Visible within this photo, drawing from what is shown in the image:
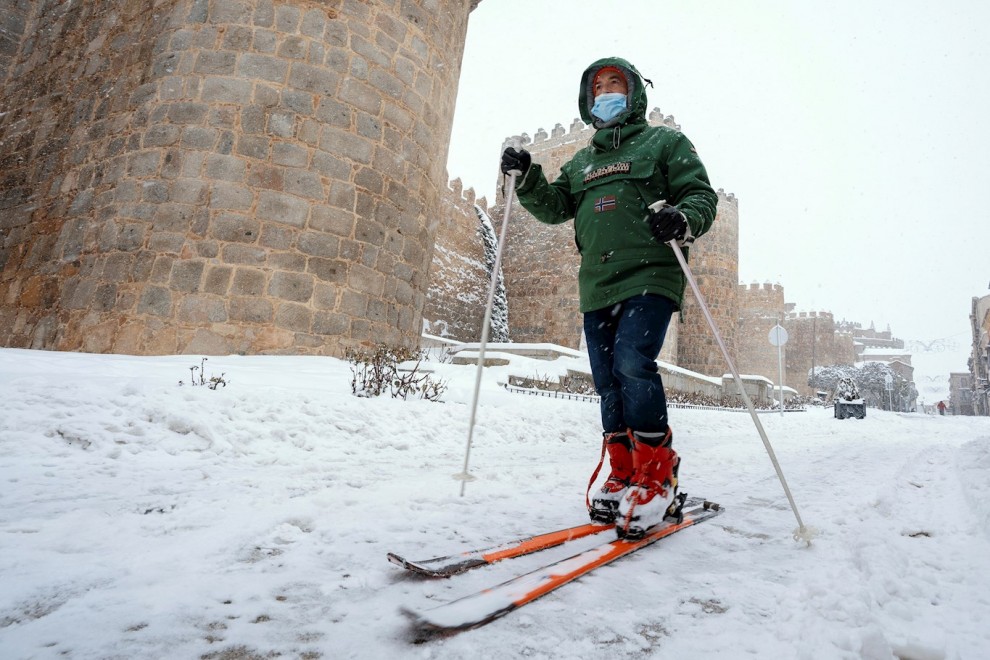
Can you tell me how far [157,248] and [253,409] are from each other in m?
2.91

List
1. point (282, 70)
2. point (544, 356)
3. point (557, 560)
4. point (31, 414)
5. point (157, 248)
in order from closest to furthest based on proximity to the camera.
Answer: point (557, 560)
point (31, 414)
point (157, 248)
point (282, 70)
point (544, 356)

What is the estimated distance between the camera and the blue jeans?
93.7 inches

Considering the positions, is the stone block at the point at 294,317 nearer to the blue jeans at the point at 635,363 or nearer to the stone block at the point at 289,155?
the stone block at the point at 289,155

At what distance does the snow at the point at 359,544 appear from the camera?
1152mm

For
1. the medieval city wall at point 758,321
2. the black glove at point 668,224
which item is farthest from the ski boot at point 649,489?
the medieval city wall at point 758,321

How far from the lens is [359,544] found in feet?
5.70

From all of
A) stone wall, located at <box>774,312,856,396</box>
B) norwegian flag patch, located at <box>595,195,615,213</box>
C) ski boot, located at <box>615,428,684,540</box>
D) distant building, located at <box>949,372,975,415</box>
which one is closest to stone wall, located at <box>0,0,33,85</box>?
norwegian flag patch, located at <box>595,195,615,213</box>

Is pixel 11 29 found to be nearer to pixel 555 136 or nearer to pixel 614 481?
pixel 614 481

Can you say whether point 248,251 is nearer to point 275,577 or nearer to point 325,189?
point 325,189

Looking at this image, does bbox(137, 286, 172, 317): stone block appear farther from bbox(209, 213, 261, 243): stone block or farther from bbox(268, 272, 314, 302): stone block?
bbox(268, 272, 314, 302): stone block

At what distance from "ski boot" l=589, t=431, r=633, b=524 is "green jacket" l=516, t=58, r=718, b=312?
2.20 feet

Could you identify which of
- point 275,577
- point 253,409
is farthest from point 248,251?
point 275,577

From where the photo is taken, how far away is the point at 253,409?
3578mm

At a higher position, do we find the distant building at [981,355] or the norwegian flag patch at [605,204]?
the distant building at [981,355]
